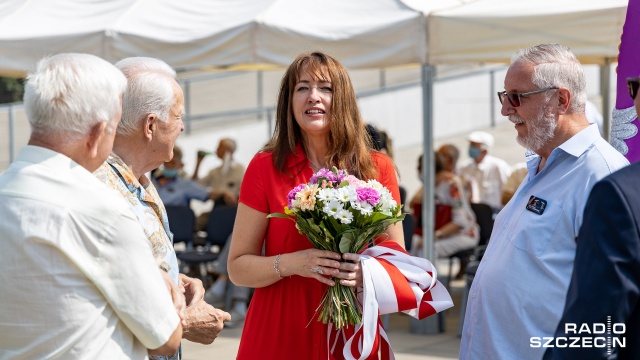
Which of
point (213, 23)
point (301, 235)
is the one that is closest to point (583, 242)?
point (301, 235)

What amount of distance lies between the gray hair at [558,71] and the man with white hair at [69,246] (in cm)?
161

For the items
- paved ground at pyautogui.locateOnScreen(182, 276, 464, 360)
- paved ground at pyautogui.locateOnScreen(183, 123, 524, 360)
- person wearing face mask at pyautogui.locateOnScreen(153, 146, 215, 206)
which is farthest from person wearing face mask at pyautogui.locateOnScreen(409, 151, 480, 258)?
person wearing face mask at pyautogui.locateOnScreen(153, 146, 215, 206)

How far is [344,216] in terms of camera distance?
3395 mm

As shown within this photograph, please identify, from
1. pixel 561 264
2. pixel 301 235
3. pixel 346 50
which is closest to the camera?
pixel 561 264

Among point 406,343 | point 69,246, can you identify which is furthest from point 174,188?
point 69,246

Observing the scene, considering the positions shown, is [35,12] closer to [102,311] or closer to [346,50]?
[346,50]

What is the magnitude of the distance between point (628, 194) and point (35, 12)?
781 cm

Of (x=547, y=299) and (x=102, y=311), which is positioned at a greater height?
(x=102, y=311)

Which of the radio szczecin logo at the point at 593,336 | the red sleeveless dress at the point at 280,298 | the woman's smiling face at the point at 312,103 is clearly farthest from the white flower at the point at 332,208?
the radio szczecin logo at the point at 593,336

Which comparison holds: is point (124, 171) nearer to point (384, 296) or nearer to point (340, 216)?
point (340, 216)

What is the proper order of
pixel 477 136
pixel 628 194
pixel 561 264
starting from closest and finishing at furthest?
pixel 628 194 < pixel 561 264 < pixel 477 136

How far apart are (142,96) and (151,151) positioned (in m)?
0.18

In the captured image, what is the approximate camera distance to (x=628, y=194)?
204 centimetres

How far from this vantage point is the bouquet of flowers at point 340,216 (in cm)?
340
